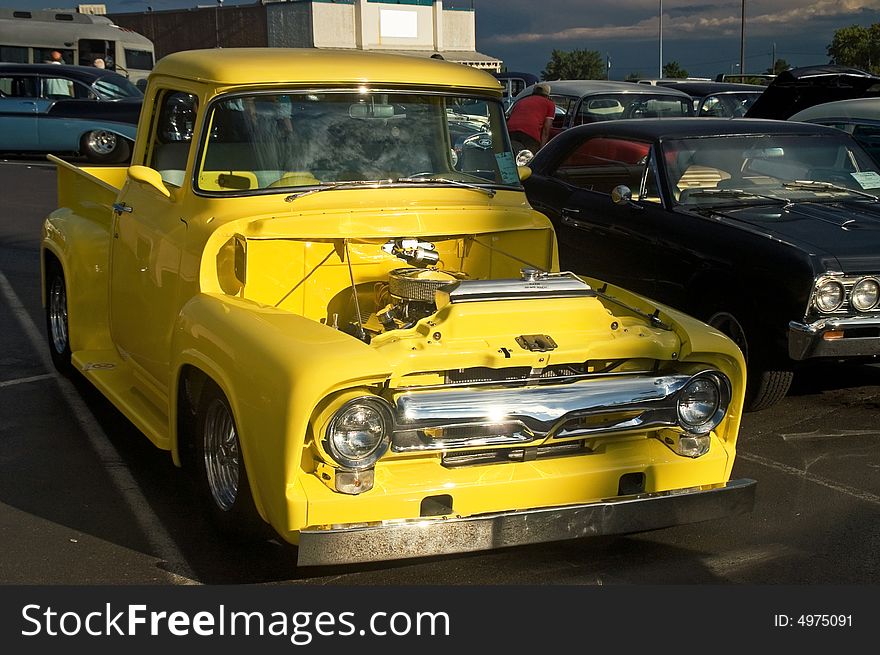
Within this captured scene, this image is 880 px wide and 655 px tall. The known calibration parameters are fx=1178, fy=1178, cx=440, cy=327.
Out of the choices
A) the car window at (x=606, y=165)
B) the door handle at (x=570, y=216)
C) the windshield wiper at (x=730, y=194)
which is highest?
the car window at (x=606, y=165)

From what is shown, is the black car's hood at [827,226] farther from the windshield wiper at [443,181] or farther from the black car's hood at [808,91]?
→ the black car's hood at [808,91]

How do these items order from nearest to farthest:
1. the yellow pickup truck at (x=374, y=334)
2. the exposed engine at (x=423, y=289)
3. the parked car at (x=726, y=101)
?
the yellow pickup truck at (x=374, y=334) < the exposed engine at (x=423, y=289) < the parked car at (x=726, y=101)

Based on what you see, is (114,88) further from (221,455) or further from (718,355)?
(718,355)

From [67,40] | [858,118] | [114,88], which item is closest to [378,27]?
[67,40]

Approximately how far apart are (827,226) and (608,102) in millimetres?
10500

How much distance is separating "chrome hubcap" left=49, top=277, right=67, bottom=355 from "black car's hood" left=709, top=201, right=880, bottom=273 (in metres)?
3.89

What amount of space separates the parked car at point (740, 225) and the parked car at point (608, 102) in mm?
7833

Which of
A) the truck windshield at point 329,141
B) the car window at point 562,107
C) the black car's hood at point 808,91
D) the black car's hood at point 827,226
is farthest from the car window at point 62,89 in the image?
the truck windshield at point 329,141

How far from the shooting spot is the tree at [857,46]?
57.7 metres

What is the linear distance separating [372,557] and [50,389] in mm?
3679

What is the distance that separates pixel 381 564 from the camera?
4.39 meters

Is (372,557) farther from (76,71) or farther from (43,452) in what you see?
(76,71)

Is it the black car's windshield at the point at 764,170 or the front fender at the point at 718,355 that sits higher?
the black car's windshield at the point at 764,170

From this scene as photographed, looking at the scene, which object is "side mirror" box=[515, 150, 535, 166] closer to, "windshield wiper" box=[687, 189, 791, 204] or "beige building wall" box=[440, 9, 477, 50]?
"windshield wiper" box=[687, 189, 791, 204]
